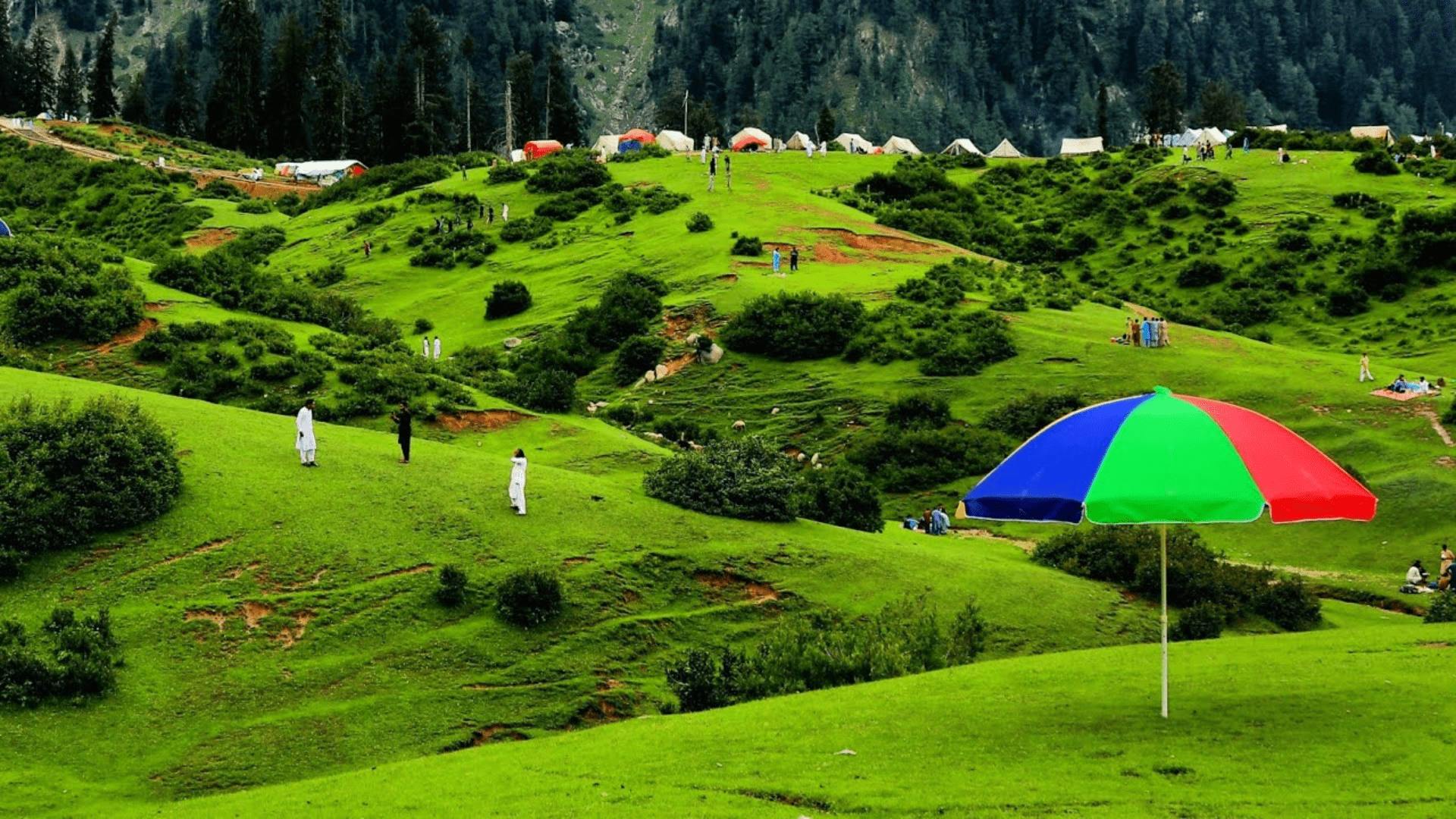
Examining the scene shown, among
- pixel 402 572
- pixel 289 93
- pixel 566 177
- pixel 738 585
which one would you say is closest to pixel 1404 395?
Answer: pixel 738 585

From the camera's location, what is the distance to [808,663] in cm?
→ 2328

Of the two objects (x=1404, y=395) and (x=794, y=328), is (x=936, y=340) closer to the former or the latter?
(x=794, y=328)

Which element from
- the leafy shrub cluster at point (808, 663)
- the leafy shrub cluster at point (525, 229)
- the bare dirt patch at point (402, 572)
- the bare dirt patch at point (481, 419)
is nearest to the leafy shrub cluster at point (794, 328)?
the bare dirt patch at point (481, 419)

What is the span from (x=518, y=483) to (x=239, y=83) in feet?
403

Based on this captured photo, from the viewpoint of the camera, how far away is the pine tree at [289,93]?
134125 millimetres

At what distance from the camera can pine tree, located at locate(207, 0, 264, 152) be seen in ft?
449

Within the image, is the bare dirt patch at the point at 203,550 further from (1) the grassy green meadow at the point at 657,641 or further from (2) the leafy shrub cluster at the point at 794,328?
(2) the leafy shrub cluster at the point at 794,328

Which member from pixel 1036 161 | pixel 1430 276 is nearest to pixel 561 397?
pixel 1430 276

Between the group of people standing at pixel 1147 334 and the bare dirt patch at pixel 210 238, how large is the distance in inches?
2187

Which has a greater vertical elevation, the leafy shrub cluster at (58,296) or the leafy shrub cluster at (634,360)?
the leafy shrub cluster at (58,296)

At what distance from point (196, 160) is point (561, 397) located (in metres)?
85.9

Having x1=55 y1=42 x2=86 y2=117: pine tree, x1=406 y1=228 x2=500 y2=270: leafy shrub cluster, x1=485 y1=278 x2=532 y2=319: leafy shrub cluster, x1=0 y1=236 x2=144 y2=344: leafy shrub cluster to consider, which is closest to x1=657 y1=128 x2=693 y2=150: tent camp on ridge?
x1=406 y1=228 x2=500 y2=270: leafy shrub cluster

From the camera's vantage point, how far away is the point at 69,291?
42.0 m

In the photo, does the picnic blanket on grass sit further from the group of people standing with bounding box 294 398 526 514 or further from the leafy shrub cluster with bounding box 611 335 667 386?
the group of people standing with bounding box 294 398 526 514
